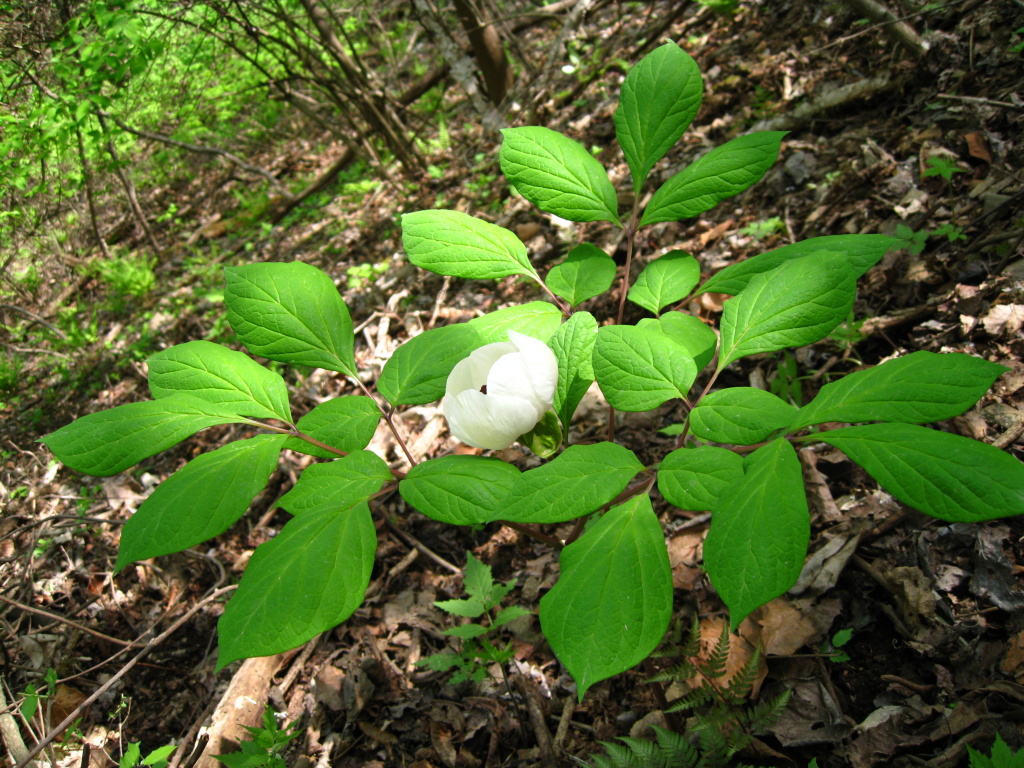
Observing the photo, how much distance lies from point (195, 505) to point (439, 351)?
1.70ft

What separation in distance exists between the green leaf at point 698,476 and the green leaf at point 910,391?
0.14m

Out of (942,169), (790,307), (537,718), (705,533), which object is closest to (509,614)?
(537,718)

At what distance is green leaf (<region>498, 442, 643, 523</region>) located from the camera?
2.71 feet

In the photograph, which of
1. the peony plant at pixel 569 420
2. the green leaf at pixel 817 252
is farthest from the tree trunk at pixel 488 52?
the green leaf at pixel 817 252

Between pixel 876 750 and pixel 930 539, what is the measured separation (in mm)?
520

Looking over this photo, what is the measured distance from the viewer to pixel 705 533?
181 centimetres

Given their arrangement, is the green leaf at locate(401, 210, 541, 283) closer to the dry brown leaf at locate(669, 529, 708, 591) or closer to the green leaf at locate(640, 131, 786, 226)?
the green leaf at locate(640, 131, 786, 226)

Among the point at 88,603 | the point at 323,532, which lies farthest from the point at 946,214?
the point at 88,603

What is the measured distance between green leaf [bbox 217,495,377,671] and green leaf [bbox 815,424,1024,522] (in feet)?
2.55

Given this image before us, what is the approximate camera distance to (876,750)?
116 cm

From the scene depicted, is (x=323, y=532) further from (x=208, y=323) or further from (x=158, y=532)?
(x=208, y=323)

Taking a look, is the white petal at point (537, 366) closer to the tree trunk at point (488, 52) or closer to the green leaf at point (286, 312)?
the green leaf at point (286, 312)

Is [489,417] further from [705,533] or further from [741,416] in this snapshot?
[705,533]

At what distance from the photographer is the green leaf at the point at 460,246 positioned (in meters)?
1.18
